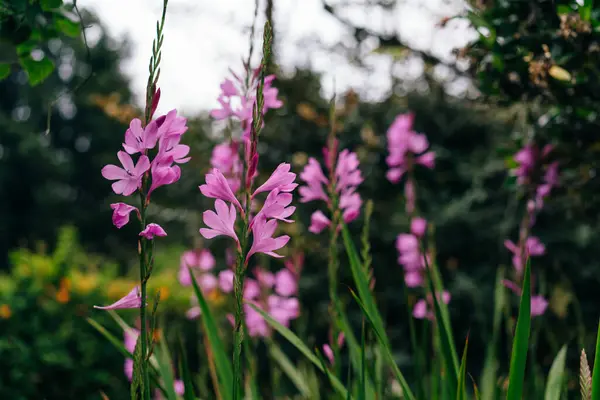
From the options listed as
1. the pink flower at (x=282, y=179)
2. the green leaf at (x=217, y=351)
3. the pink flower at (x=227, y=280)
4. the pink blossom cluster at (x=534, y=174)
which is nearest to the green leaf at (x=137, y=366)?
the pink flower at (x=282, y=179)

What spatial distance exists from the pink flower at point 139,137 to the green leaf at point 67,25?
3.34 feet

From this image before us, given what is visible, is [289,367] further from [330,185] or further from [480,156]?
[480,156]

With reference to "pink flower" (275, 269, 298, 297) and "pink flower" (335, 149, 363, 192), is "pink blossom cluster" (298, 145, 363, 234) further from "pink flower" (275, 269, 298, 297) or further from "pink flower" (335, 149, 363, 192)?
"pink flower" (275, 269, 298, 297)

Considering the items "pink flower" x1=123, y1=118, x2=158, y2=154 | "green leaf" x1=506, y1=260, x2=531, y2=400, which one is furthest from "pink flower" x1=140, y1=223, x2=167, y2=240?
"green leaf" x1=506, y1=260, x2=531, y2=400

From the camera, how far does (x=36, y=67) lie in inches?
62.7

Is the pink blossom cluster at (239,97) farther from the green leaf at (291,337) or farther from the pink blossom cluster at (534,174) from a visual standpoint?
the pink blossom cluster at (534,174)

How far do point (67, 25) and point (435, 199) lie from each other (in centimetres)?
349

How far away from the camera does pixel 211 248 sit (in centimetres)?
472

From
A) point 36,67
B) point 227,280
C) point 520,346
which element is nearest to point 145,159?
point 520,346

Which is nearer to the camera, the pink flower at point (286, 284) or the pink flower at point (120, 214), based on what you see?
the pink flower at point (120, 214)

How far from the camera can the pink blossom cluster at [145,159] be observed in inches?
30.6

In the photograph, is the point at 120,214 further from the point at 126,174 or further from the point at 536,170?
the point at 536,170

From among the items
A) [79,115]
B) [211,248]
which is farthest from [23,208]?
[211,248]

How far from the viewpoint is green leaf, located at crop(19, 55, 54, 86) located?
1.58 m
